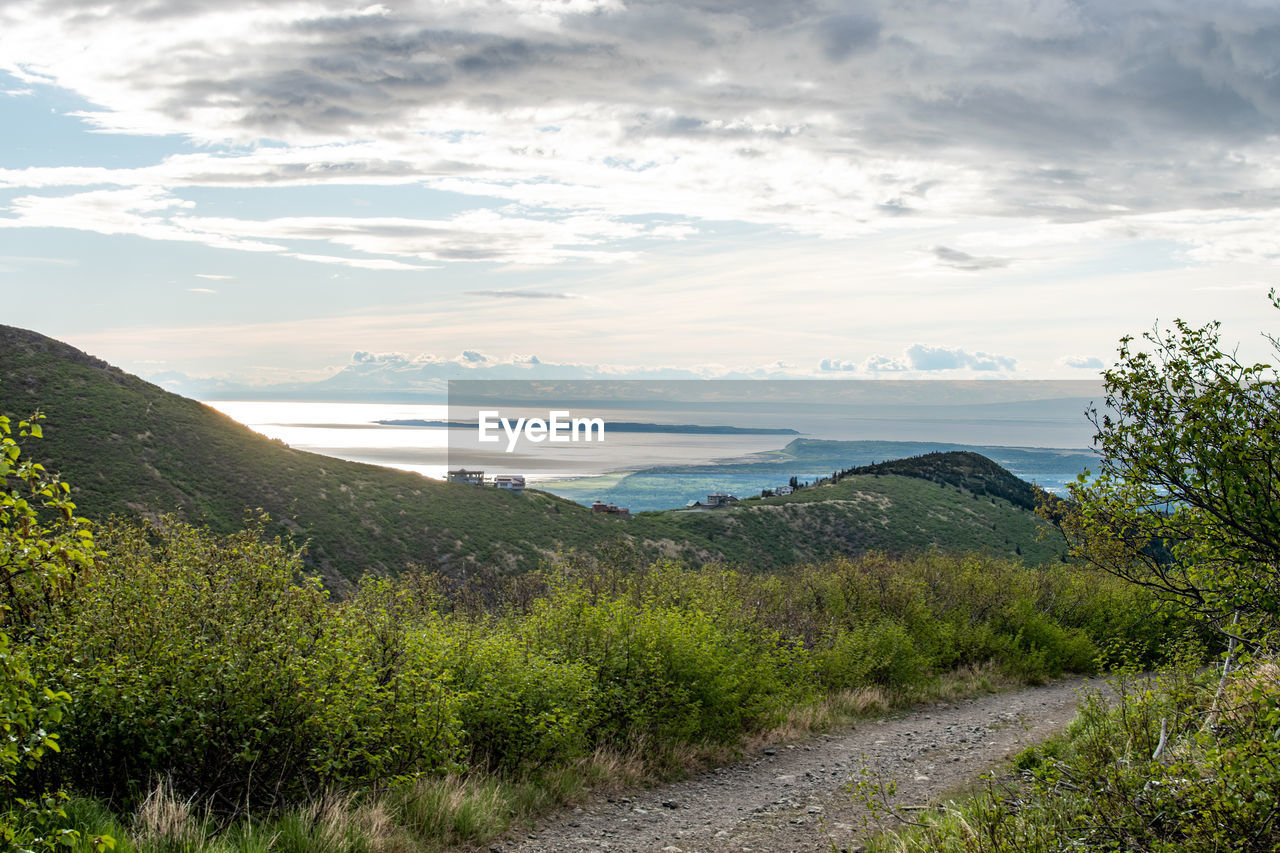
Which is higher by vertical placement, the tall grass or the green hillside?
the tall grass

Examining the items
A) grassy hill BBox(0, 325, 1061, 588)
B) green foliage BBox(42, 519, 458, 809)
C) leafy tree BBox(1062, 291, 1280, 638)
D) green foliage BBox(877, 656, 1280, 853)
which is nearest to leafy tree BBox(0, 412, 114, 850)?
green foliage BBox(42, 519, 458, 809)

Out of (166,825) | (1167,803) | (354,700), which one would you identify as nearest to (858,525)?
(354,700)

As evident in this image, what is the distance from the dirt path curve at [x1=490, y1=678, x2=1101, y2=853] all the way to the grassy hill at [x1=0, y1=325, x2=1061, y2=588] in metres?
35.0

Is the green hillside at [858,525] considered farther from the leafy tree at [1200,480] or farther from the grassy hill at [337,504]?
the leafy tree at [1200,480]

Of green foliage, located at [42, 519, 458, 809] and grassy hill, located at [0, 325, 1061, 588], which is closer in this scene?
green foliage, located at [42, 519, 458, 809]

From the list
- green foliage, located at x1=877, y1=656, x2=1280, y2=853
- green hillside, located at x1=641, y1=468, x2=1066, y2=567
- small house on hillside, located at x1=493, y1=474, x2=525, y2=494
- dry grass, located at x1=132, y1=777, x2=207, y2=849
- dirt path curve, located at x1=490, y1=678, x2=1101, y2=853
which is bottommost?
green hillside, located at x1=641, y1=468, x2=1066, y2=567

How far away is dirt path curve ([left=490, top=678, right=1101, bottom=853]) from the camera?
1024 centimetres

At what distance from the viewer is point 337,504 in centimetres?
6188

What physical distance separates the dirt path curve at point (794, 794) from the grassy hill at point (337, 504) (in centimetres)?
3497

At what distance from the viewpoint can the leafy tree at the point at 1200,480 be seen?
9.65 meters

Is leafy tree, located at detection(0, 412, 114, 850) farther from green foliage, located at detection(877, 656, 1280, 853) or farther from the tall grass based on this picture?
green foliage, located at detection(877, 656, 1280, 853)

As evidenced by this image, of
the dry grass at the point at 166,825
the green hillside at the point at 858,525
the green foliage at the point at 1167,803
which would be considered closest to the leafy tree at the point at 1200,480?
the green foliage at the point at 1167,803

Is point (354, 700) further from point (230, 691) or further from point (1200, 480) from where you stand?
point (1200, 480)

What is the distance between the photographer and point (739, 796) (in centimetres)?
1255
